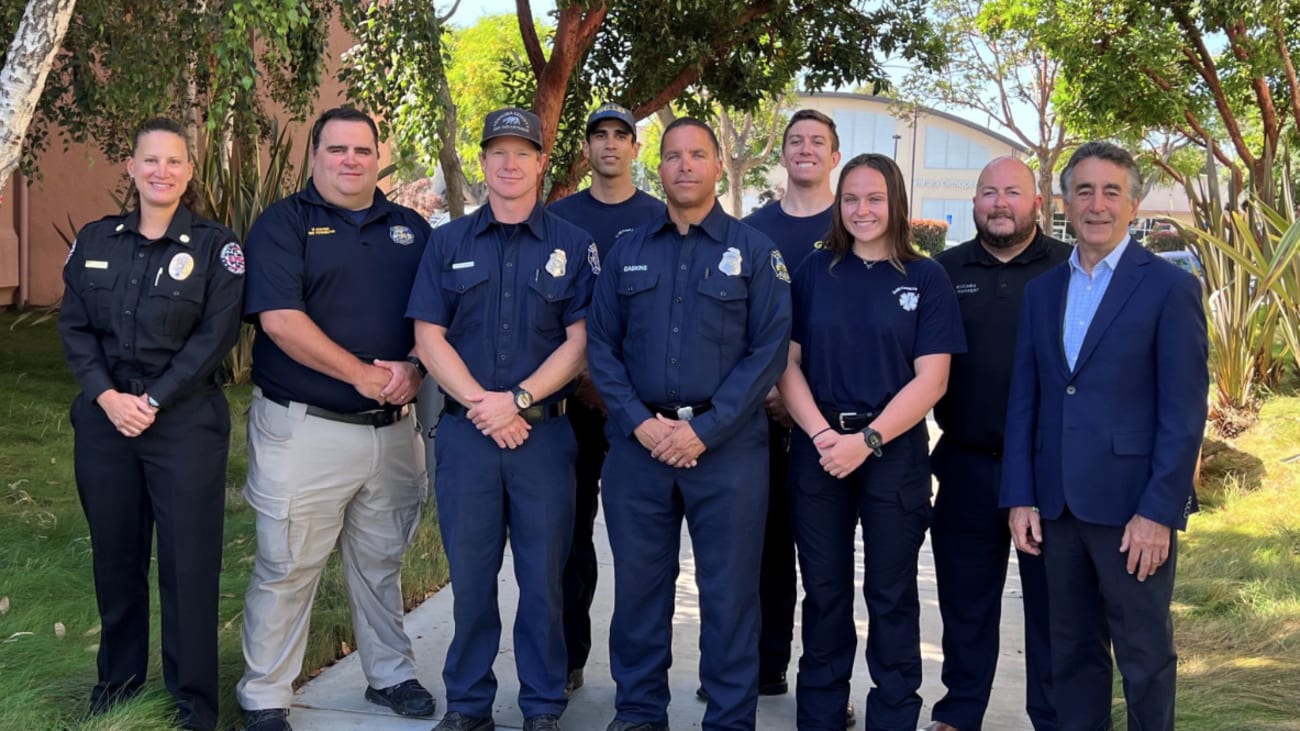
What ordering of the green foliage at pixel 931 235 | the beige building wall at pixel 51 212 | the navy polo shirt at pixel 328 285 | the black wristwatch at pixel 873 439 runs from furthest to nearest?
the green foliage at pixel 931 235 → the beige building wall at pixel 51 212 → the navy polo shirt at pixel 328 285 → the black wristwatch at pixel 873 439

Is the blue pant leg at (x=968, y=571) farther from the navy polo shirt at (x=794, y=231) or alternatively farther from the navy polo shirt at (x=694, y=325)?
the navy polo shirt at (x=794, y=231)

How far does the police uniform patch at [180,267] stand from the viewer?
362 centimetres

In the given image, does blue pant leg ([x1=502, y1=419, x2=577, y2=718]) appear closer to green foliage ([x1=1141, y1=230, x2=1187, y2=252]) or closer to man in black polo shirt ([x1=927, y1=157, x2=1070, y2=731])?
man in black polo shirt ([x1=927, y1=157, x2=1070, y2=731])

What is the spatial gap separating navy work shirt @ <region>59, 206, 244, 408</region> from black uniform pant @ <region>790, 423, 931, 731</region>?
1987 mm

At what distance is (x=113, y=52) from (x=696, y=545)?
16.0 feet

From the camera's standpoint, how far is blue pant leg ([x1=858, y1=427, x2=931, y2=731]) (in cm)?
385

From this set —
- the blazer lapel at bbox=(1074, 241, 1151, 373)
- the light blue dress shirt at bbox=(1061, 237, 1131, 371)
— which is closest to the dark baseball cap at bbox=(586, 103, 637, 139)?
the light blue dress shirt at bbox=(1061, 237, 1131, 371)

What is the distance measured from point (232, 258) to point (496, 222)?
34.1 inches

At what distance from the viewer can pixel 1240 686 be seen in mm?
4422

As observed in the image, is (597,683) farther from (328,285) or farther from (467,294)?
(328,285)

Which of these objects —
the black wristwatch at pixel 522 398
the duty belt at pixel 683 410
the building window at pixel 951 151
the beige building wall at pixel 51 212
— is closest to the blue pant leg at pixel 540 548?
the black wristwatch at pixel 522 398

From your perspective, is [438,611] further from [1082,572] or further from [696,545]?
[1082,572]

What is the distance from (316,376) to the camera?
3.90m

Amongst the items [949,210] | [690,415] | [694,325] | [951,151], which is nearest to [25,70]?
[694,325]
